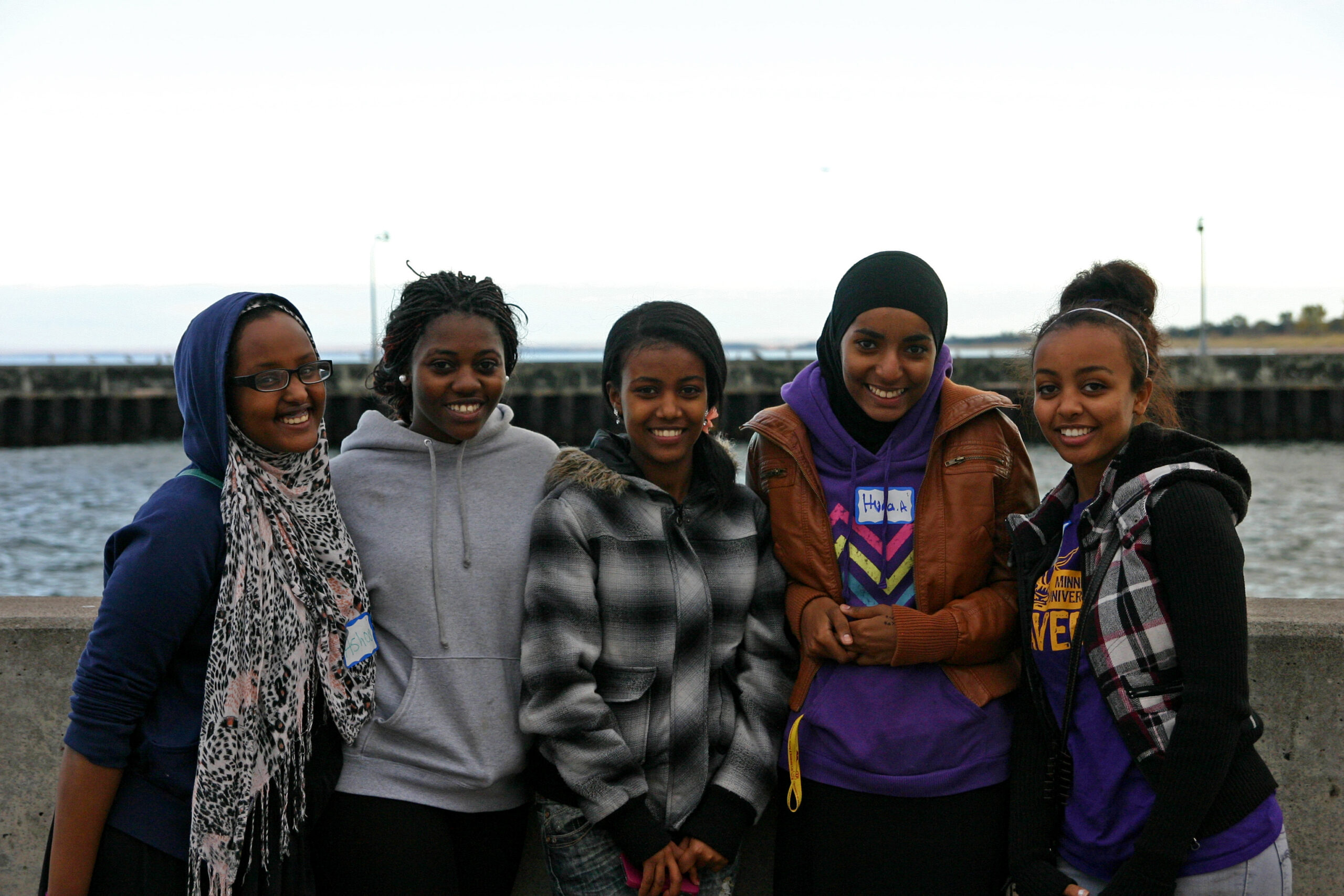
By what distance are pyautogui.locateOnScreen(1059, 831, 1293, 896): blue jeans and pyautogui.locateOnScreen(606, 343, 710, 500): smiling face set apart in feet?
4.23

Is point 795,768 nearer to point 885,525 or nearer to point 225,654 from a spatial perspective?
point 885,525

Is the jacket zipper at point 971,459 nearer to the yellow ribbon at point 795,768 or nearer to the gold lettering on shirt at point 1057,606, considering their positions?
the gold lettering on shirt at point 1057,606

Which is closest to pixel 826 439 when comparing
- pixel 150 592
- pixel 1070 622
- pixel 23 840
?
pixel 1070 622

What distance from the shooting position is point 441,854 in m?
2.14

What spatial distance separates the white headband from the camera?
213cm

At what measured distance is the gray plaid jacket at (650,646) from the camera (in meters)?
2.09

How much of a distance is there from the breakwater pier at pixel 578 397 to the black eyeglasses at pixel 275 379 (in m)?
26.9

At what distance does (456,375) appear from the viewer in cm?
230

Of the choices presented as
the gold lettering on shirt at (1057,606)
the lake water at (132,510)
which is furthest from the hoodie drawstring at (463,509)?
the lake water at (132,510)

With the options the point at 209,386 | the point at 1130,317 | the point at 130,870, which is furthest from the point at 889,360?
the point at 130,870

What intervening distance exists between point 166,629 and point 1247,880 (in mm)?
2041

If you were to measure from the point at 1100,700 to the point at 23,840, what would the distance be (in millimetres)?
2742

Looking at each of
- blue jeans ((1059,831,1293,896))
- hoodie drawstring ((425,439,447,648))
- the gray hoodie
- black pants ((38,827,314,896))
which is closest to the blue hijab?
the gray hoodie

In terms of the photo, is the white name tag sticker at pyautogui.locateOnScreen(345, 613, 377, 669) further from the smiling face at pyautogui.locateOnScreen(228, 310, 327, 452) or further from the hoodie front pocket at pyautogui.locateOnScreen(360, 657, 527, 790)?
the smiling face at pyautogui.locateOnScreen(228, 310, 327, 452)
